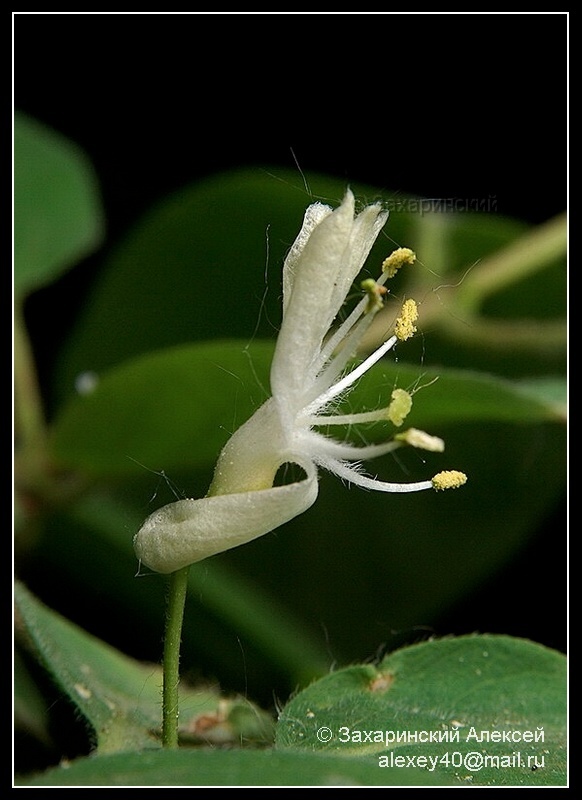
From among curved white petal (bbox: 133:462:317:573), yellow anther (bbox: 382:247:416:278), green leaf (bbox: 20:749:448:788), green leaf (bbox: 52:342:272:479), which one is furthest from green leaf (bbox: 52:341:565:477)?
green leaf (bbox: 20:749:448:788)

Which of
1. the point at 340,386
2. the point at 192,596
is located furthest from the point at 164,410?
the point at 340,386

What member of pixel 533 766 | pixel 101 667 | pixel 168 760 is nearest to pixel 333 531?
pixel 101 667

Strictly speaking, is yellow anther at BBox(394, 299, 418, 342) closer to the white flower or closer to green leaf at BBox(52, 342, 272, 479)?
the white flower

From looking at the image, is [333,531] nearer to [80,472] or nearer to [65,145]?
[80,472]

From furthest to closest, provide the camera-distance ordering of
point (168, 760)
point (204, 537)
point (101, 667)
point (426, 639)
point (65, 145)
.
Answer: point (65, 145)
point (101, 667)
point (426, 639)
point (204, 537)
point (168, 760)

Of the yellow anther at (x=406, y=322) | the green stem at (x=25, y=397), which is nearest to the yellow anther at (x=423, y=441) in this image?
the yellow anther at (x=406, y=322)
